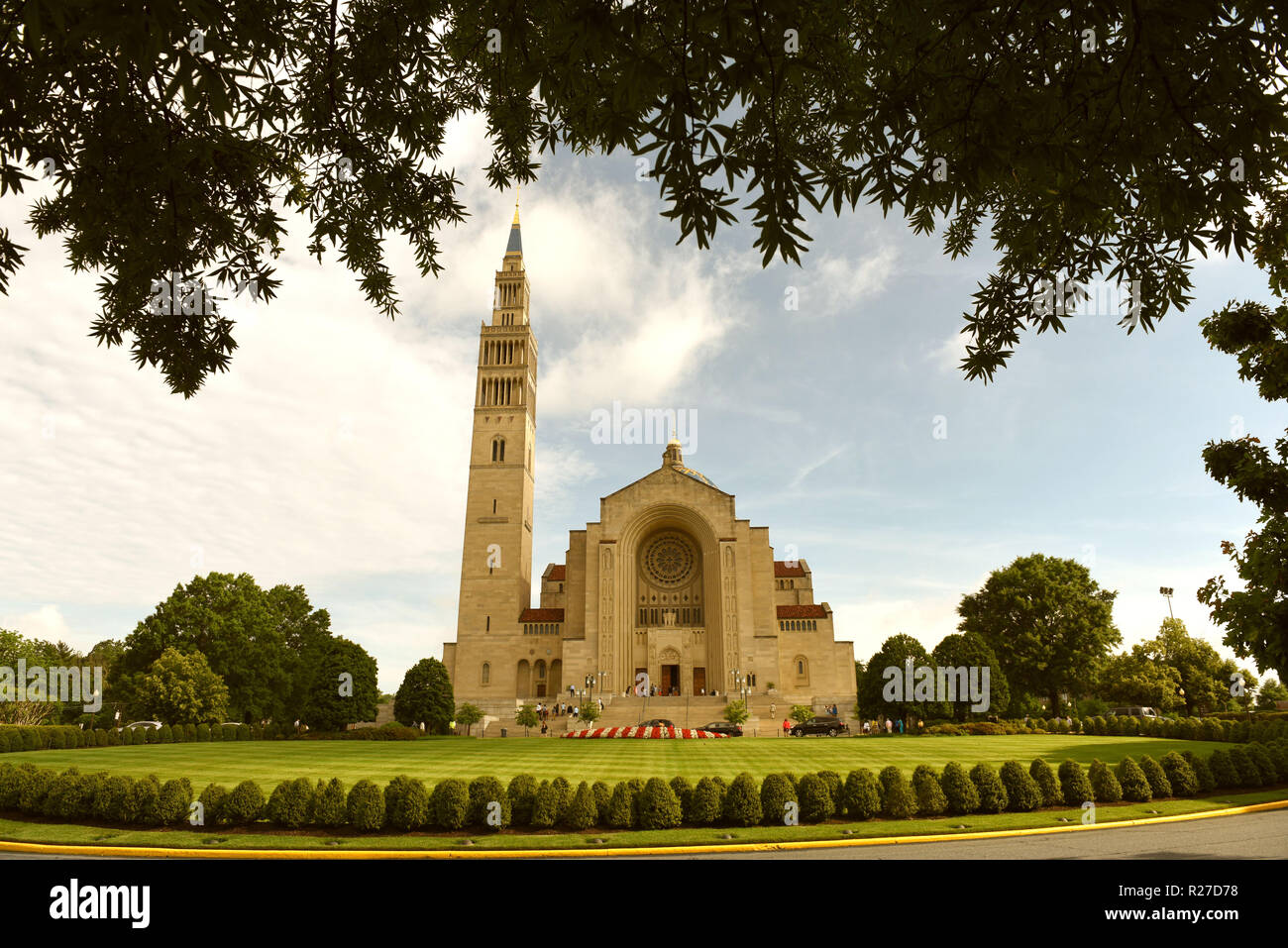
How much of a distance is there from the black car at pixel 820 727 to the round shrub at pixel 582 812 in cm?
3464

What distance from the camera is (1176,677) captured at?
182 feet

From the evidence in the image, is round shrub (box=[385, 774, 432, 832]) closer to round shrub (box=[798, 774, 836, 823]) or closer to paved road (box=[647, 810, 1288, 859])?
paved road (box=[647, 810, 1288, 859])

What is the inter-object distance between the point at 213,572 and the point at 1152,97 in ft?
189

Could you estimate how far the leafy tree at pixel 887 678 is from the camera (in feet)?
134

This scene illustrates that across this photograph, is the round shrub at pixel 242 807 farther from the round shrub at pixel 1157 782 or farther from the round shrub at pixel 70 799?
the round shrub at pixel 1157 782

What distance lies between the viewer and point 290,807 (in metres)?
13.0

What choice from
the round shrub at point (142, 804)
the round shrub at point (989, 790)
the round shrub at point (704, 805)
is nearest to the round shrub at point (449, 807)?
the round shrub at point (704, 805)

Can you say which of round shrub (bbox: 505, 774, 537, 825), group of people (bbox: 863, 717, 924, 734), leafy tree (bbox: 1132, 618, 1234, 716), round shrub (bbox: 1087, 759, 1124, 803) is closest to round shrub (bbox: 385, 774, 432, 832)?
round shrub (bbox: 505, 774, 537, 825)

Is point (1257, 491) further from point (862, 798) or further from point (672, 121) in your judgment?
point (672, 121)

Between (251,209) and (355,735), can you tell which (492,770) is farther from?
(355,735)

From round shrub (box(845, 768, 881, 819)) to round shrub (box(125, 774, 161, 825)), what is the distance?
1351 cm

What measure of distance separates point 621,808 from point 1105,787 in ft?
35.1
